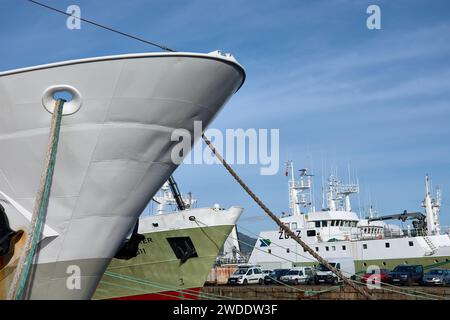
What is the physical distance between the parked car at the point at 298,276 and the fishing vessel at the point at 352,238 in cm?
298

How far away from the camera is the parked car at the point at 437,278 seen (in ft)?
75.4

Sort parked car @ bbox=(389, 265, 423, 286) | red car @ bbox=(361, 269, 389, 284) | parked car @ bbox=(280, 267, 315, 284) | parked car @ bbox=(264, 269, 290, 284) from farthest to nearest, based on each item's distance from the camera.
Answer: parked car @ bbox=(264, 269, 290, 284)
parked car @ bbox=(280, 267, 315, 284)
red car @ bbox=(361, 269, 389, 284)
parked car @ bbox=(389, 265, 423, 286)

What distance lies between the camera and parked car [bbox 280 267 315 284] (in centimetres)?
2758

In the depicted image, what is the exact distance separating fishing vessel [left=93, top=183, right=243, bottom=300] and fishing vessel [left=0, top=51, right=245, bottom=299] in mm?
6964

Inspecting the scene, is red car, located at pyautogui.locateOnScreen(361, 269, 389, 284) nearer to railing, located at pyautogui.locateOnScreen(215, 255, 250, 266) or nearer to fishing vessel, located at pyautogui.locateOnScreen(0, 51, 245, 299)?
railing, located at pyautogui.locateOnScreen(215, 255, 250, 266)

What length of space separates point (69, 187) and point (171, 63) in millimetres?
2672

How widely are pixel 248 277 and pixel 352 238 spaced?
29.9 feet

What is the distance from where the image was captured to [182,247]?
1608 cm

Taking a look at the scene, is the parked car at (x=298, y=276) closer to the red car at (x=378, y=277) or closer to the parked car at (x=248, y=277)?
the parked car at (x=248, y=277)

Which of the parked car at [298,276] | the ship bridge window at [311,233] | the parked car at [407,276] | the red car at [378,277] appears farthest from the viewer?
the ship bridge window at [311,233]

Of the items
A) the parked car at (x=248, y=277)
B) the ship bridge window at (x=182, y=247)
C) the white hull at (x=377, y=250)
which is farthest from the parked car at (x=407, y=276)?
the ship bridge window at (x=182, y=247)

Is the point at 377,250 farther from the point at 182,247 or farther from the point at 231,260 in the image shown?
the point at 182,247

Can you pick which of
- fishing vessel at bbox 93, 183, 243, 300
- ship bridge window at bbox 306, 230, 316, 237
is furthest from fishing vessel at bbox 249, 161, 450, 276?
fishing vessel at bbox 93, 183, 243, 300

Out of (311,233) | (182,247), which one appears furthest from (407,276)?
(182,247)
